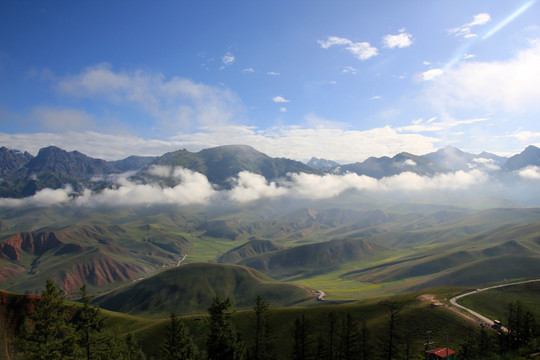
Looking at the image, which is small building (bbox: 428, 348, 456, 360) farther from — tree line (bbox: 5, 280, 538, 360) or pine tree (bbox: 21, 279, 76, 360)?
pine tree (bbox: 21, 279, 76, 360)

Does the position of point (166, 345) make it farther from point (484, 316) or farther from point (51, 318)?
point (484, 316)

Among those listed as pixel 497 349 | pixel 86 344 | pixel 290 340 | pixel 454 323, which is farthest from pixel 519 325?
pixel 86 344

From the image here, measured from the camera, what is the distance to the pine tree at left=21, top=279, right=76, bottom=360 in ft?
108

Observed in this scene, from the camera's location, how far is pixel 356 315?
374ft

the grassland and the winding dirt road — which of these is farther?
the grassland

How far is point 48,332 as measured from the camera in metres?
34.3

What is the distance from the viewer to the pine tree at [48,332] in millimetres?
32906

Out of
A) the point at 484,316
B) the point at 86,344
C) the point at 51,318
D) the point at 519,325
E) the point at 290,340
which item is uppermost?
the point at 51,318

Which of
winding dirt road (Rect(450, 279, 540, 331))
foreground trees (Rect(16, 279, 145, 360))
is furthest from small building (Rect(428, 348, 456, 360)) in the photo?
foreground trees (Rect(16, 279, 145, 360))

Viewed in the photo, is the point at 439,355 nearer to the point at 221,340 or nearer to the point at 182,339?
the point at 221,340

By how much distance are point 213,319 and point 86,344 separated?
2030 cm

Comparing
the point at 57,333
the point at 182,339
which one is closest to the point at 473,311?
the point at 182,339

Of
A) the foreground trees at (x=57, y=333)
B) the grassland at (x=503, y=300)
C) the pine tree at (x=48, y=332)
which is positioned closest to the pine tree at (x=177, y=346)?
the foreground trees at (x=57, y=333)

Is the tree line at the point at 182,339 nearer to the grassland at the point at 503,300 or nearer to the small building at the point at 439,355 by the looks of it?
the small building at the point at 439,355
